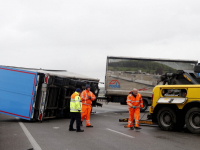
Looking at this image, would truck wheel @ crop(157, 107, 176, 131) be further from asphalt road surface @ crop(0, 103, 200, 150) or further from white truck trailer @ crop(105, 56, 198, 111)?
white truck trailer @ crop(105, 56, 198, 111)

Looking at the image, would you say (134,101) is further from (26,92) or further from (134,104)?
(26,92)

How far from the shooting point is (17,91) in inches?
536

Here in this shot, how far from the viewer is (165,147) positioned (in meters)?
7.94

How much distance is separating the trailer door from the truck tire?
6.85 m

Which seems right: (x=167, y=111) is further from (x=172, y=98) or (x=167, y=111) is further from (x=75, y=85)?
(x=75, y=85)

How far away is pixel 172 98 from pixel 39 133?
16.5 ft

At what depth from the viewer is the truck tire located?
33.3 feet

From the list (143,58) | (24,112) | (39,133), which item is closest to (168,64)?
(143,58)

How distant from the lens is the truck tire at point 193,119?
33.3 ft

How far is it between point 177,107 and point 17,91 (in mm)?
7262

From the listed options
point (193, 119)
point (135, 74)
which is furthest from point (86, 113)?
point (135, 74)

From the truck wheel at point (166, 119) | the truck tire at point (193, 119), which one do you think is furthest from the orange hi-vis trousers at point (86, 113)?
the truck tire at point (193, 119)

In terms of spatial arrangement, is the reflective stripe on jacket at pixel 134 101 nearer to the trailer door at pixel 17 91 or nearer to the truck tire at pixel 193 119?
the truck tire at pixel 193 119

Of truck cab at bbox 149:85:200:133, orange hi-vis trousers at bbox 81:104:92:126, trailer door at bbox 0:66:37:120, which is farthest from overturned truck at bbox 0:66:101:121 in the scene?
truck cab at bbox 149:85:200:133
